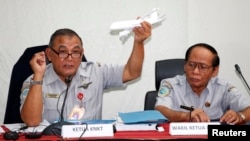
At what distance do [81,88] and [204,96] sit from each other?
0.88 meters

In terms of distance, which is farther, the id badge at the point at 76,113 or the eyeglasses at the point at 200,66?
the eyeglasses at the point at 200,66

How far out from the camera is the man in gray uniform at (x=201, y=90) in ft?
7.88

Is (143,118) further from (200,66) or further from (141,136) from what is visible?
(200,66)

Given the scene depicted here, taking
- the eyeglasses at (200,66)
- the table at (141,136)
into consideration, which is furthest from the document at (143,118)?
the eyeglasses at (200,66)

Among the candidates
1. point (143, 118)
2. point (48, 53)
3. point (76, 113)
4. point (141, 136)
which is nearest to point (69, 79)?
point (76, 113)

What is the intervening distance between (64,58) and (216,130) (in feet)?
3.85

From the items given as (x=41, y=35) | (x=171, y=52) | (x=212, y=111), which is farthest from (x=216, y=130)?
(x=41, y=35)

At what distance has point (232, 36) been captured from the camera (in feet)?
11.4

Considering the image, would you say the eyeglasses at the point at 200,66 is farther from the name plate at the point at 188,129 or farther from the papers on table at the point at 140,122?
the name plate at the point at 188,129

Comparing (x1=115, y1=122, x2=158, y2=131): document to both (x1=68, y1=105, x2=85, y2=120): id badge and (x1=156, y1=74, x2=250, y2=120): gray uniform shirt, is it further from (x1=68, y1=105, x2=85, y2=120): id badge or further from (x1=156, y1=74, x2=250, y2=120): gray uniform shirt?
(x1=156, y1=74, x2=250, y2=120): gray uniform shirt

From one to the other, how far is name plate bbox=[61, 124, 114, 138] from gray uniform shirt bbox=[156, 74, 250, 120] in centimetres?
88

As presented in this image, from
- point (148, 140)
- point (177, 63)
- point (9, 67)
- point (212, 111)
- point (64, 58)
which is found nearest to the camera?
point (148, 140)

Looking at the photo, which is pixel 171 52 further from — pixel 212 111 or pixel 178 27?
pixel 212 111

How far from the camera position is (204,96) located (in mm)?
2523
